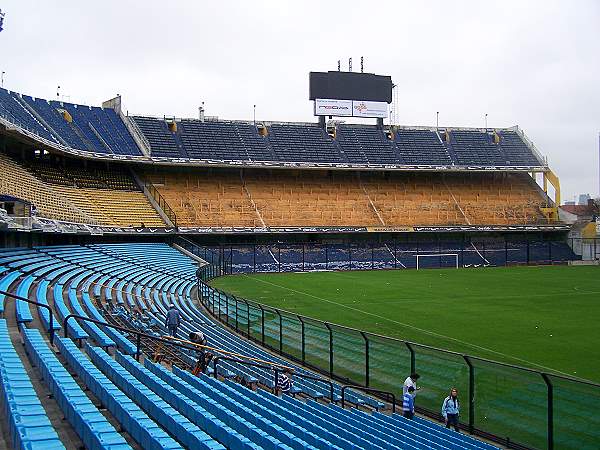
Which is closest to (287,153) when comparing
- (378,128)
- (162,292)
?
(378,128)

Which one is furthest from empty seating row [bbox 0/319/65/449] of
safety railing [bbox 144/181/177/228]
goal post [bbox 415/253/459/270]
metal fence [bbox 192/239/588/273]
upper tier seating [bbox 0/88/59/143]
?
goal post [bbox 415/253/459/270]

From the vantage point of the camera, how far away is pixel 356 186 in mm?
55000

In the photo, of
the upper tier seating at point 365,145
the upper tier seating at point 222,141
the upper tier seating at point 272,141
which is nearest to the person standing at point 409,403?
the upper tier seating at point 272,141

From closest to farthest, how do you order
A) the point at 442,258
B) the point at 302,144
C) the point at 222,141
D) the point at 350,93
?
the point at 442,258 < the point at 222,141 < the point at 302,144 < the point at 350,93

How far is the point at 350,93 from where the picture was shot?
5722cm

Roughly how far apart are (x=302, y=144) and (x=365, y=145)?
19.1 ft

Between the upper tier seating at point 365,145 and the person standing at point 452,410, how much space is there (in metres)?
43.5

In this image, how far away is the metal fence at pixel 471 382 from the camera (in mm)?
9219

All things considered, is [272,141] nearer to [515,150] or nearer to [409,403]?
[515,150]

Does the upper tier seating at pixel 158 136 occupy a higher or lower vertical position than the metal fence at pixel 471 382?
higher

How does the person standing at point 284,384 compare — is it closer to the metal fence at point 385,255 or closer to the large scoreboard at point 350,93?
the metal fence at point 385,255

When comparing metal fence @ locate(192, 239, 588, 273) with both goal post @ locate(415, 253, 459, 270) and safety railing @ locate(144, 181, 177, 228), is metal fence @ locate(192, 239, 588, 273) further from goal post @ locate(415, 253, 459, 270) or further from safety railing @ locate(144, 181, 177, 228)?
safety railing @ locate(144, 181, 177, 228)

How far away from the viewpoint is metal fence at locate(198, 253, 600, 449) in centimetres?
922

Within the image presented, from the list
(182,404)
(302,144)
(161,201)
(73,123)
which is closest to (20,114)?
(73,123)
